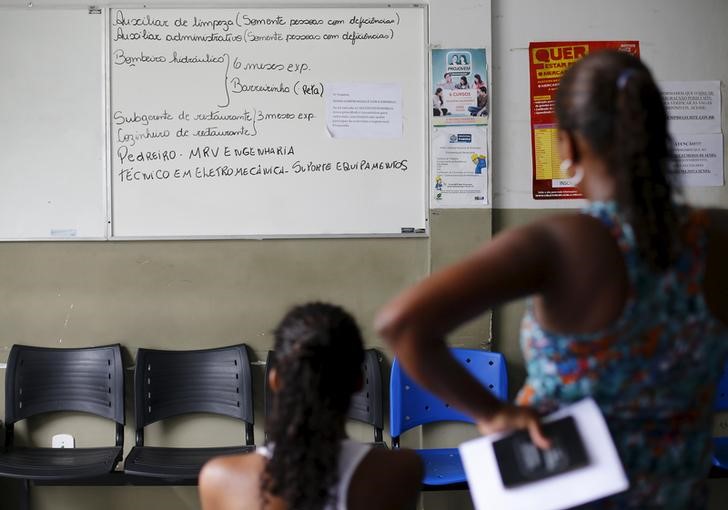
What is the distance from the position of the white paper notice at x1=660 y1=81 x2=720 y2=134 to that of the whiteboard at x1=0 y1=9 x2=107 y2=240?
2.64 m

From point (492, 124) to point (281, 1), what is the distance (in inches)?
43.9

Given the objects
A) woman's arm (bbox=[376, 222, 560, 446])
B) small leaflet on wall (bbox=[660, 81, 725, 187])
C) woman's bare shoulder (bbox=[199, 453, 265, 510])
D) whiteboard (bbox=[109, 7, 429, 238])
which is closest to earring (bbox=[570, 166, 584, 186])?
woman's arm (bbox=[376, 222, 560, 446])

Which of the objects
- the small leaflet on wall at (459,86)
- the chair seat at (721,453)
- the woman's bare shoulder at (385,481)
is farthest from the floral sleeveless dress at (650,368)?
the small leaflet on wall at (459,86)

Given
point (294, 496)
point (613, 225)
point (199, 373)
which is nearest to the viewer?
point (613, 225)

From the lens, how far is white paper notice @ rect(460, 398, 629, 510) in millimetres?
917

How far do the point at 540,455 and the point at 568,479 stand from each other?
47 millimetres

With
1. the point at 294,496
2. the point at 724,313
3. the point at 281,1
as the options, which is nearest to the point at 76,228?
the point at 281,1

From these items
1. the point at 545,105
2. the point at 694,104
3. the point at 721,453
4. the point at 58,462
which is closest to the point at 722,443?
the point at 721,453

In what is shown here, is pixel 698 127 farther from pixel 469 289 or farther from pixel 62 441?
pixel 62 441

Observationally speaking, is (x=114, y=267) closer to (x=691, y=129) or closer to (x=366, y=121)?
(x=366, y=121)

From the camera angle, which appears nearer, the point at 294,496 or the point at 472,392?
the point at 472,392

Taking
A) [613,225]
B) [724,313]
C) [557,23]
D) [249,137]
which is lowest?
[724,313]

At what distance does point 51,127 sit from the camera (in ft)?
10.4

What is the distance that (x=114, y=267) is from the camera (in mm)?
3182
